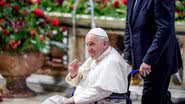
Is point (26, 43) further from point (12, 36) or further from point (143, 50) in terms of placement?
point (143, 50)

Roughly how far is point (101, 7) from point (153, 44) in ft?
9.36

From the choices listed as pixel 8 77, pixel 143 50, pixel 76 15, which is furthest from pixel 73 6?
pixel 143 50

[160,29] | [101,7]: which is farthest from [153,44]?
[101,7]

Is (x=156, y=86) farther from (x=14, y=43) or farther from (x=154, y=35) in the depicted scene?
(x=14, y=43)

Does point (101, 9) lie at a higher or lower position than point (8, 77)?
higher

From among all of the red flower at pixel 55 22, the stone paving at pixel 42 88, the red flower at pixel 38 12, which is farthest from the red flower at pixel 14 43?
the stone paving at pixel 42 88

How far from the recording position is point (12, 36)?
659cm

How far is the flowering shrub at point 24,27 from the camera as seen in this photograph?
261 inches

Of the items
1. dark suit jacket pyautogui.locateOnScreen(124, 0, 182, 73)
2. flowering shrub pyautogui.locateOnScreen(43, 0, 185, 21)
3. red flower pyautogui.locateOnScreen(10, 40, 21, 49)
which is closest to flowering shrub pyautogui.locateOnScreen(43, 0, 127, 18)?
flowering shrub pyautogui.locateOnScreen(43, 0, 185, 21)

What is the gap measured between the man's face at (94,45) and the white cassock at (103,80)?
4 centimetres

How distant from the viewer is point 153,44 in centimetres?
402

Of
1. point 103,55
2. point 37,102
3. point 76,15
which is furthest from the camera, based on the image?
point 76,15

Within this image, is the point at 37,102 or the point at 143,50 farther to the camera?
the point at 37,102

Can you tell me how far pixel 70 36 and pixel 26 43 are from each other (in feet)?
2.40
